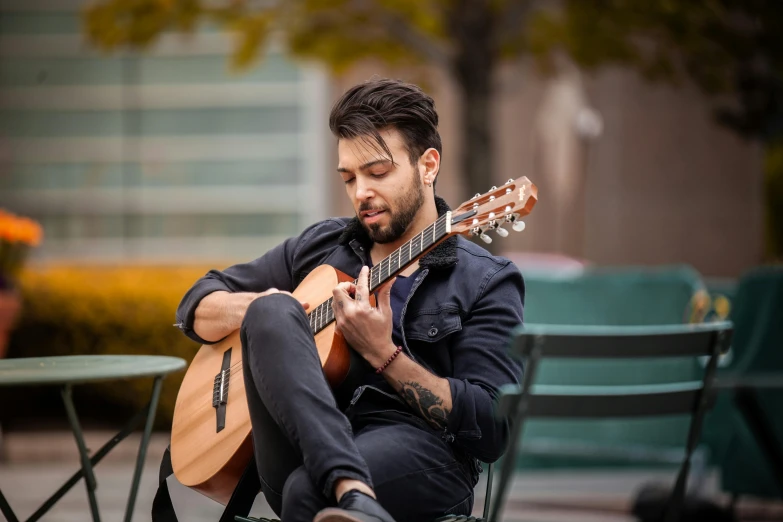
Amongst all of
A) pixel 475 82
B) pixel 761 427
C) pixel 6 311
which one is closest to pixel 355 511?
pixel 761 427

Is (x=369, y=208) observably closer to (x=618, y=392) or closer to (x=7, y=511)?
(x=618, y=392)

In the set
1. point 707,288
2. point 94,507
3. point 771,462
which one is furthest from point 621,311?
point 94,507

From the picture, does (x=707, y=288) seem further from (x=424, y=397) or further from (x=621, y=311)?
(x=424, y=397)

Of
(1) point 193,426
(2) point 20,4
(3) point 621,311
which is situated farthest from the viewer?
(2) point 20,4

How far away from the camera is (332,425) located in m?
2.60

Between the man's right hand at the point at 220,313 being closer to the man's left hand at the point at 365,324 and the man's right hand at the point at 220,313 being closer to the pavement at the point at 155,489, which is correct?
the man's left hand at the point at 365,324

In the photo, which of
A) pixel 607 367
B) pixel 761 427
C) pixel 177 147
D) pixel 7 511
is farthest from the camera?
pixel 177 147

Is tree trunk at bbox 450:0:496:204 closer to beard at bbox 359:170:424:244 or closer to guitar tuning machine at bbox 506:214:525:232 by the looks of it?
beard at bbox 359:170:424:244

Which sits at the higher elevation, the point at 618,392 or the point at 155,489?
the point at 618,392

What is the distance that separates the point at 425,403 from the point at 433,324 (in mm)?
230

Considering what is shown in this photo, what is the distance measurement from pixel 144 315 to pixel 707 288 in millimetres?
3594

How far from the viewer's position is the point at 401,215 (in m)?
3.03

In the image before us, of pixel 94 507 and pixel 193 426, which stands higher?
pixel 193 426

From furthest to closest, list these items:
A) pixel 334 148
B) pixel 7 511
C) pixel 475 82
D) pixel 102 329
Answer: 1. pixel 334 148
2. pixel 475 82
3. pixel 102 329
4. pixel 7 511
